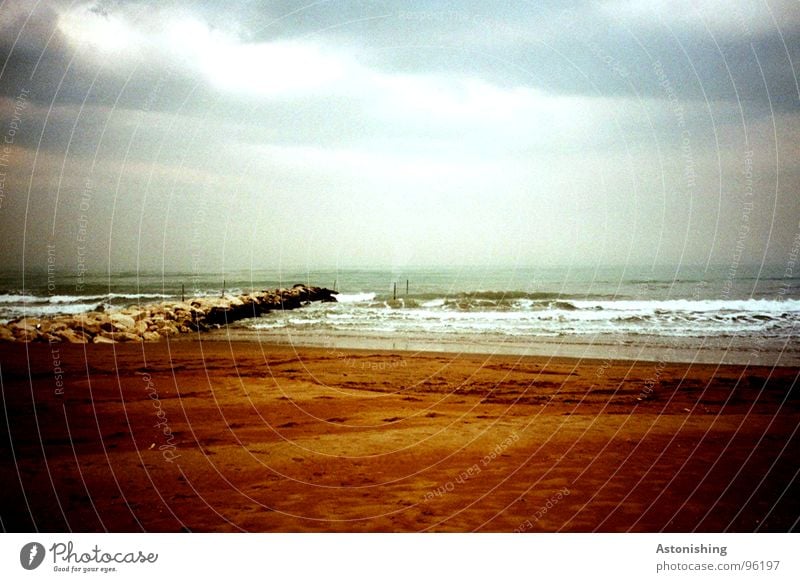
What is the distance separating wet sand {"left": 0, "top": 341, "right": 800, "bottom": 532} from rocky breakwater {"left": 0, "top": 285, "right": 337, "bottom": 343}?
3670 mm

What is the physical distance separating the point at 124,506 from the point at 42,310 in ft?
46.5

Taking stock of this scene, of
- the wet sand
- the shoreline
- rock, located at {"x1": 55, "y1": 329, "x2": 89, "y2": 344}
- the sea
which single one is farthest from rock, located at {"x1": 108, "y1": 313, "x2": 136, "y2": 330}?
the wet sand

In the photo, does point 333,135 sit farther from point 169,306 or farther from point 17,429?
point 169,306

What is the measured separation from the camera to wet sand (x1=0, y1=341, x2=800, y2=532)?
427 cm

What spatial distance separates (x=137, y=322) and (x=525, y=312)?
10.9 metres

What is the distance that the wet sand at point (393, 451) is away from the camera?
4270 mm

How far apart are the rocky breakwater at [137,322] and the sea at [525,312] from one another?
35.8 inches

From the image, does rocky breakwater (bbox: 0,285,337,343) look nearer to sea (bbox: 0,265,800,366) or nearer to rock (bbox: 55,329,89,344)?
rock (bbox: 55,329,89,344)

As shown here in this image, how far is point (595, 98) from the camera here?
8039 millimetres

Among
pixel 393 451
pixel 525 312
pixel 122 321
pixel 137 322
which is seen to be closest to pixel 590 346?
pixel 525 312

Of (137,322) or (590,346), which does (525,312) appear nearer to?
(590,346)

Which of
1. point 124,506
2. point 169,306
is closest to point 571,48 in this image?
point 124,506

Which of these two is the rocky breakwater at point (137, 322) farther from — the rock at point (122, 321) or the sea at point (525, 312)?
the sea at point (525, 312)

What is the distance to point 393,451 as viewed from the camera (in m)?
5.23
